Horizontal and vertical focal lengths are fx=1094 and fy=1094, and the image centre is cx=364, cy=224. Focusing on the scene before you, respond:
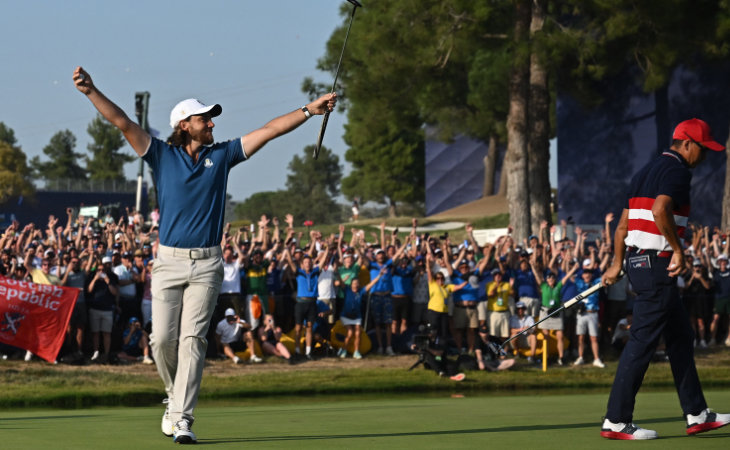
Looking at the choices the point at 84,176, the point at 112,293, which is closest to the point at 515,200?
the point at 112,293

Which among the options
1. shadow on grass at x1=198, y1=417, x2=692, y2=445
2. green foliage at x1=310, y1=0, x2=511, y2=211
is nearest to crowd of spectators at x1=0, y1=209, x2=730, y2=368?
green foliage at x1=310, y1=0, x2=511, y2=211

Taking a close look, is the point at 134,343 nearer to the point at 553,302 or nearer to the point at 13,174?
the point at 553,302

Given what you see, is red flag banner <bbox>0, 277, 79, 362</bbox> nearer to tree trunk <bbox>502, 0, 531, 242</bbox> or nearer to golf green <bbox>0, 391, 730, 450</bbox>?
golf green <bbox>0, 391, 730, 450</bbox>

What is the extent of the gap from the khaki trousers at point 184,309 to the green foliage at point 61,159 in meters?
99.2

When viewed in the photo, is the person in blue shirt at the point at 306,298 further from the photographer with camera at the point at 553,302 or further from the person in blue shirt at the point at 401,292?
the photographer with camera at the point at 553,302

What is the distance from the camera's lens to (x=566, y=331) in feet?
69.7

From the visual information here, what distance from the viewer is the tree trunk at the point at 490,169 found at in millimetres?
62188

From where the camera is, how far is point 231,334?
19250 millimetres

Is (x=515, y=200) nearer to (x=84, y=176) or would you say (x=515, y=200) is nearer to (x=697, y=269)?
(x=697, y=269)

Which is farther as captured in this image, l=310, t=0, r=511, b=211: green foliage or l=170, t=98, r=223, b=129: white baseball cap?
l=310, t=0, r=511, b=211: green foliage

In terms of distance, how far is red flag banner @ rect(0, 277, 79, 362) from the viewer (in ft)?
56.6

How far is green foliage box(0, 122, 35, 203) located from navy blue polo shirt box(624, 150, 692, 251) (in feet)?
218

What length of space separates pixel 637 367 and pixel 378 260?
1351cm

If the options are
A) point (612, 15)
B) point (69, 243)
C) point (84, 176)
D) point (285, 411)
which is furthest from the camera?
point (84, 176)
